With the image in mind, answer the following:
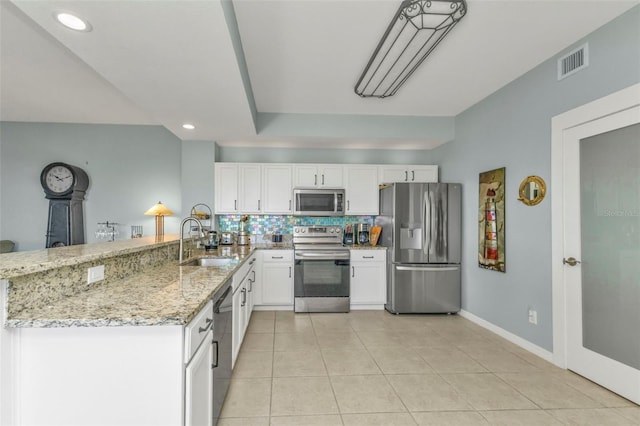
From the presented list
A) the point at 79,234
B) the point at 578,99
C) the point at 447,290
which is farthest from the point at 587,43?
the point at 79,234

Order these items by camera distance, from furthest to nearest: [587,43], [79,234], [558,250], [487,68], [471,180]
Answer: [79,234] → [471,180] → [487,68] → [558,250] → [587,43]

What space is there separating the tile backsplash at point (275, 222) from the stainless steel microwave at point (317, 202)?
1.14ft

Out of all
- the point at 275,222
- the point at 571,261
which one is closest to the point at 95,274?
the point at 275,222

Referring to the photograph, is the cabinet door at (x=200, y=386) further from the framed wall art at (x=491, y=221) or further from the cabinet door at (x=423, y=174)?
the cabinet door at (x=423, y=174)

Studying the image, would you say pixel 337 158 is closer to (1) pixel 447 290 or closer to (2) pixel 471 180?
(2) pixel 471 180

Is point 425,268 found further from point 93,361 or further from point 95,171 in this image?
point 95,171

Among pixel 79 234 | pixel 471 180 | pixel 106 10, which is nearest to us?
pixel 106 10

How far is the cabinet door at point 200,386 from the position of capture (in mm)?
1243

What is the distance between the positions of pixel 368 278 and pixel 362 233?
0.73 meters

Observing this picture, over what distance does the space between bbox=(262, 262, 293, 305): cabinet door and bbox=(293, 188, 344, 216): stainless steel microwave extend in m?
0.84

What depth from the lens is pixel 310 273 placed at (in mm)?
4168

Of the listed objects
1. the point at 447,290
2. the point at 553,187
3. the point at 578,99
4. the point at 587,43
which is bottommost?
the point at 447,290

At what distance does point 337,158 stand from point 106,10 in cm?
358

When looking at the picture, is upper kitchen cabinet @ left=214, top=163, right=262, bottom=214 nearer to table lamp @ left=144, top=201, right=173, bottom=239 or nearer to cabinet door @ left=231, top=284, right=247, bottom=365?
table lamp @ left=144, top=201, right=173, bottom=239
